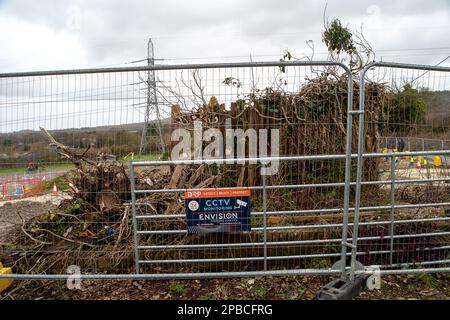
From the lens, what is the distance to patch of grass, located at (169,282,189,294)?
4062mm

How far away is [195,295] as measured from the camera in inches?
157

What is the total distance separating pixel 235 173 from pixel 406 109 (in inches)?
111

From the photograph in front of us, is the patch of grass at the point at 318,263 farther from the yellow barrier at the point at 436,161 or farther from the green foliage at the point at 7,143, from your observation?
the green foliage at the point at 7,143

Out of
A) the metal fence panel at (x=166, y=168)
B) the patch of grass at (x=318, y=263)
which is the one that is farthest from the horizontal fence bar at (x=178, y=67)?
the patch of grass at (x=318, y=263)

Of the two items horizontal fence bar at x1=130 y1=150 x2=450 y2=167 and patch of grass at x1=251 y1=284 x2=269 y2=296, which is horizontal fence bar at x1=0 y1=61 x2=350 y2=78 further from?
patch of grass at x1=251 y1=284 x2=269 y2=296

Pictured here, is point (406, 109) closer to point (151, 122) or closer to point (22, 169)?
point (151, 122)

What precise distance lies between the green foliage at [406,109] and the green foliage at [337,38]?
A: 2.47 m

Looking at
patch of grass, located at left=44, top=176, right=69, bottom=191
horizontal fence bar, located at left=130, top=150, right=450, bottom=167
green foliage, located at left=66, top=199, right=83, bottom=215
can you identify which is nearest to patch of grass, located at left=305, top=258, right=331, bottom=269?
horizontal fence bar, located at left=130, top=150, right=450, bottom=167

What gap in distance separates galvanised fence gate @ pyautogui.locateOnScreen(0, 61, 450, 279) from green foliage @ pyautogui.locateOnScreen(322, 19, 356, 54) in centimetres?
168

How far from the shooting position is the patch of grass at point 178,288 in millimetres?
4062

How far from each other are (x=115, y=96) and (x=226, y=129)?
180cm

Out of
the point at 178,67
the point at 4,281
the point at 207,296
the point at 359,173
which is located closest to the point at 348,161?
the point at 359,173

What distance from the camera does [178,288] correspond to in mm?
4090
